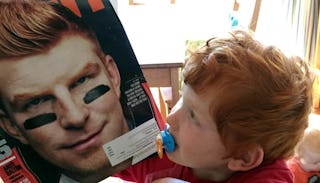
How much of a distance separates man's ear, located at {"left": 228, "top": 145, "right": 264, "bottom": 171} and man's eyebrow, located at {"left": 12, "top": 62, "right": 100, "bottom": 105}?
0.26m

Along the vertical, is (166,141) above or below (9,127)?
below

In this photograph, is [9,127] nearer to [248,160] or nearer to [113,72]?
[113,72]

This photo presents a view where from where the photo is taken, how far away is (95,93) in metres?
0.64

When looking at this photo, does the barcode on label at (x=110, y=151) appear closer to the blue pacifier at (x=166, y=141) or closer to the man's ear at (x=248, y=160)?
the blue pacifier at (x=166, y=141)

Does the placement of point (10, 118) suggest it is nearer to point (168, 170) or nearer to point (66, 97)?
point (66, 97)

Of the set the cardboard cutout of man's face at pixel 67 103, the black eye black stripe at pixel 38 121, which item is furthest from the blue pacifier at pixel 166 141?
the black eye black stripe at pixel 38 121

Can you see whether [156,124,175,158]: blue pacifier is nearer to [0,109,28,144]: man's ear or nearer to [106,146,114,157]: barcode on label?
[106,146,114,157]: barcode on label

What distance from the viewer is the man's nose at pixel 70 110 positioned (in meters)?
0.60

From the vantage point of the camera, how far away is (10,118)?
580 mm

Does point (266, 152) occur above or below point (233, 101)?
below

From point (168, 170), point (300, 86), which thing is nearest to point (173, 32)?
point (168, 170)

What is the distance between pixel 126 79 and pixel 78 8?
0.14 meters

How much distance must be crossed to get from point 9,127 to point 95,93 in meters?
0.14

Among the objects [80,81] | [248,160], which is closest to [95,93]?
[80,81]
